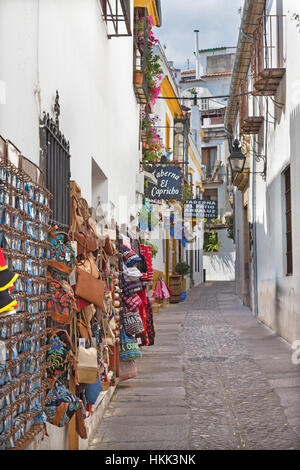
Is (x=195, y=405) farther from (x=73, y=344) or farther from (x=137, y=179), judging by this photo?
(x=137, y=179)

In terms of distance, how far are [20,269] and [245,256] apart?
16007mm

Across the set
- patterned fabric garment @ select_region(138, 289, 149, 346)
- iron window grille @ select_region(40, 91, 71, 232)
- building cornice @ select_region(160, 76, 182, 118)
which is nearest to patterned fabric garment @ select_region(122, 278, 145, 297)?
patterned fabric garment @ select_region(138, 289, 149, 346)

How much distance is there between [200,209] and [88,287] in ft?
52.0

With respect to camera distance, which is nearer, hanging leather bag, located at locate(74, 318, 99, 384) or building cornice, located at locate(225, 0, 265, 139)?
hanging leather bag, located at locate(74, 318, 99, 384)

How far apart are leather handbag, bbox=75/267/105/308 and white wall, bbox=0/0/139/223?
2.97 feet

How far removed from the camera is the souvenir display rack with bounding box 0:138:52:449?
9.02 feet

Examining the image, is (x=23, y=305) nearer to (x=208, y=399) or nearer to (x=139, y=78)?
(x=208, y=399)

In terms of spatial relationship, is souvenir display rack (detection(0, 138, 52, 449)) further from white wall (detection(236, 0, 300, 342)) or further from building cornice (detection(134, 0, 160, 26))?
building cornice (detection(134, 0, 160, 26))

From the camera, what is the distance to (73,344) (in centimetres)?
420

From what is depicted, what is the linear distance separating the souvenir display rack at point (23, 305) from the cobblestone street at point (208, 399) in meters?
1.75

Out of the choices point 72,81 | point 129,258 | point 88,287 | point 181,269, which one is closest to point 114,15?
point 72,81

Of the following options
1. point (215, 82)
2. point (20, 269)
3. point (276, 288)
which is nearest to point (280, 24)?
point (276, 288)

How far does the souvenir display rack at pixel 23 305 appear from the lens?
9.02ft

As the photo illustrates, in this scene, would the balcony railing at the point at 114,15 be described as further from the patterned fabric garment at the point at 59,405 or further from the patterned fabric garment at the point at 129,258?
the patterned fabric garment at the point at 59,405
